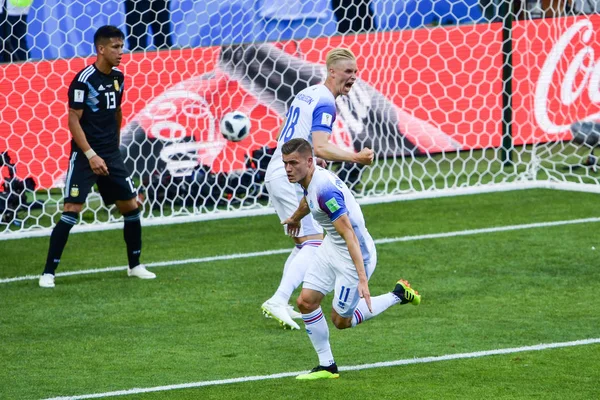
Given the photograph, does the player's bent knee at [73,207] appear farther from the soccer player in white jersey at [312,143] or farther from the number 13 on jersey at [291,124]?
the number 13 on jersey at [291,124]

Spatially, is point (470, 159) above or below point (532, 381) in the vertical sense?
below

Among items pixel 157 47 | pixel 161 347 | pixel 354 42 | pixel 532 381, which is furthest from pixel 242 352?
pixel 354 42

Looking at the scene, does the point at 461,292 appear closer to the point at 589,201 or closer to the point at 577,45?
the point at 589,201

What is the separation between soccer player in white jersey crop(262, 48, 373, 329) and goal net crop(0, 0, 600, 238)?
403 centimetres

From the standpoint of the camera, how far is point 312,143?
7188 mm

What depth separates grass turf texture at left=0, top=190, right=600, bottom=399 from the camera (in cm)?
618

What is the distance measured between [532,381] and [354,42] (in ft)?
25.1

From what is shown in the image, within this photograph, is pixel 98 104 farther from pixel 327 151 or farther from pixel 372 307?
pixel 372 307

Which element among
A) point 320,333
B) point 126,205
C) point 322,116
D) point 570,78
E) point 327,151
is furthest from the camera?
point 570,78

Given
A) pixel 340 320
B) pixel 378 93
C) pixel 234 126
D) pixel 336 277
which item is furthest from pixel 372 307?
pixel 378 93

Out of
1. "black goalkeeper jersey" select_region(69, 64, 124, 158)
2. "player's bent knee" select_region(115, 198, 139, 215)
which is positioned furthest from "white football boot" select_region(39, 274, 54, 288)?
"black goalkeeper jersey" select_region(69, 64, 124, 158)

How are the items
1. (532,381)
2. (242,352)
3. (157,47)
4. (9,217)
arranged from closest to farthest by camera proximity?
(532,381) < (242,352) < (9,217) < (157,47)

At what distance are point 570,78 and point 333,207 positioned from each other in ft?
26.1

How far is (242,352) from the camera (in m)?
6.90
